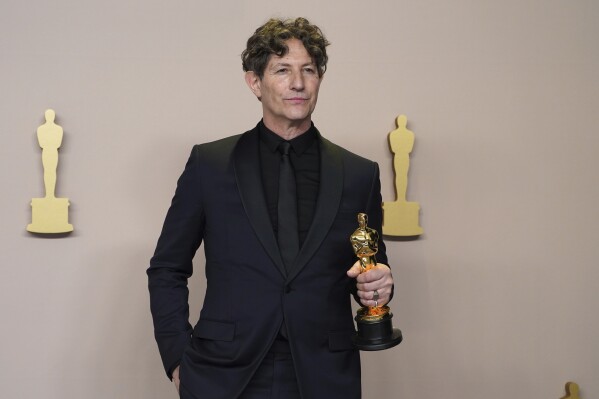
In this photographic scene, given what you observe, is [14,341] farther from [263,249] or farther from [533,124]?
[533,124]

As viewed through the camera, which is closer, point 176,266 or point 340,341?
point 340,341

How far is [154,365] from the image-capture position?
10.8 feet

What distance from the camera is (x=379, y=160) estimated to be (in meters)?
3.44

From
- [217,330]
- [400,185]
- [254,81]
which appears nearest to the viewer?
[217,330]

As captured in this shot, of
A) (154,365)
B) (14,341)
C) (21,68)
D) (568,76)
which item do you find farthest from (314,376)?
(568,76)

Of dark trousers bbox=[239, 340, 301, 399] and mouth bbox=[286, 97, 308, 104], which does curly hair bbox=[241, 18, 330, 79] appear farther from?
dark trousers bbox=[239, 340, 301, 399]

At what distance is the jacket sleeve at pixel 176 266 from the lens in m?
2.30

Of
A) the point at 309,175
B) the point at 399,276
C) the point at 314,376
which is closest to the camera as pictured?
the point at 314,376

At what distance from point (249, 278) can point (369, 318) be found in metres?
0.34

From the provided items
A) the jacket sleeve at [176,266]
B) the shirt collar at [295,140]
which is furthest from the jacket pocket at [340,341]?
the shirt collar at [295,140]

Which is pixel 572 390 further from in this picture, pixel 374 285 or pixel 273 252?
pixel 273 252

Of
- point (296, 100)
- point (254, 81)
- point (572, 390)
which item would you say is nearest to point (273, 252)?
point (296, 100)

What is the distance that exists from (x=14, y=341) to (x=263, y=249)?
5.03 feet

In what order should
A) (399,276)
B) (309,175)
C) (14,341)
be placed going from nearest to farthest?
(309,175) < (14,341) < (399,276)
